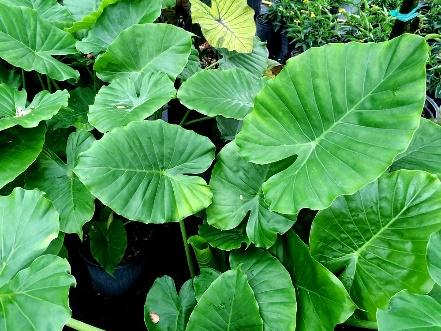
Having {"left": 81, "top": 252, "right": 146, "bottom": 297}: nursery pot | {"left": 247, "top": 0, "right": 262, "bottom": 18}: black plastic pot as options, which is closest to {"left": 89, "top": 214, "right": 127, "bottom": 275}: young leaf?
{"left": 81, "top": 252, "right": 146, "bottom": 297}: nursery pot

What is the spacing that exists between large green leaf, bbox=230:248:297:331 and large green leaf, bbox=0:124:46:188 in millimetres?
607

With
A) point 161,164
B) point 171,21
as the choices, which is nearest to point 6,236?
point 161,164

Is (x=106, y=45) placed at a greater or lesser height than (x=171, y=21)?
greater

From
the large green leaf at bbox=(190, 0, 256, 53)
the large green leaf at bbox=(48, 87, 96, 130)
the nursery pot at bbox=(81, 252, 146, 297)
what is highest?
the large green leaf at bbox=(190, 0, 256, 53)

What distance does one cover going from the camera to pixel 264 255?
1.17 m

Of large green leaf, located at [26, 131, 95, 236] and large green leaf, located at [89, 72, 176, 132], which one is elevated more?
large green leaf, located at [89, 72, 176, 132]

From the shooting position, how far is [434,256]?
0.90 meters

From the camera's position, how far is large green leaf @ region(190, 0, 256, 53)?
1.73m

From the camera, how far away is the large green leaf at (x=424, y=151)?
4.00ft

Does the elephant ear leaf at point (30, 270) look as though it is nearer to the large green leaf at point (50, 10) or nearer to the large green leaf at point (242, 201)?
the large green leaf at point (242, 201)

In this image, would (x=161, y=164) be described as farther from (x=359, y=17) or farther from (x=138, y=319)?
(x=359, y=17)

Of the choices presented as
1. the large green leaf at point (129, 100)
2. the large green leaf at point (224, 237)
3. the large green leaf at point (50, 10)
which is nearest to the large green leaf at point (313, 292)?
the large green leaf at point (224, 237)

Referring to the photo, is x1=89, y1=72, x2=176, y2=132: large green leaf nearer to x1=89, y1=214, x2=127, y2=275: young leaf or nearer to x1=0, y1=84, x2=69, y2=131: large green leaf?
x1=0, y1=84, x2=69, y2=131: large green leaf

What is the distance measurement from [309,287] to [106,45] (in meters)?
1.00
